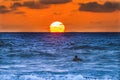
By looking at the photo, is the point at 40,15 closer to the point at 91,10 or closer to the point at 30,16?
the point at 30,16

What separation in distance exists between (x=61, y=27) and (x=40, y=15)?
284 mm

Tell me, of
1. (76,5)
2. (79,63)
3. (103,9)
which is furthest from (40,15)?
(79,63)

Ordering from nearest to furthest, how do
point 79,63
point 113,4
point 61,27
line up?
1. point 113,4
2. point 61,27
3. point 79,63

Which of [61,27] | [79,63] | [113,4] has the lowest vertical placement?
[79,63]

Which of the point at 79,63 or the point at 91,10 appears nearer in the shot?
the point at 91,10

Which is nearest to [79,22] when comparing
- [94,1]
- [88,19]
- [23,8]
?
[88,19]

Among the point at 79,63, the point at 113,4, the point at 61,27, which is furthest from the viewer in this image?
the point at 79,63

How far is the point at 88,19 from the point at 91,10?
11cm

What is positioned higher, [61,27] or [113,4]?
[113,4]

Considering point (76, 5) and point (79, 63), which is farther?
point (79, 63)

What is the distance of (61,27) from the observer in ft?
13.2

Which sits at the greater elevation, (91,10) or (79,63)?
(91,10)

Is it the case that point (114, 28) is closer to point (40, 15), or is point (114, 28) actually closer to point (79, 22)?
point (79, 22)

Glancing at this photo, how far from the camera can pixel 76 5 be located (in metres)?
3.90
